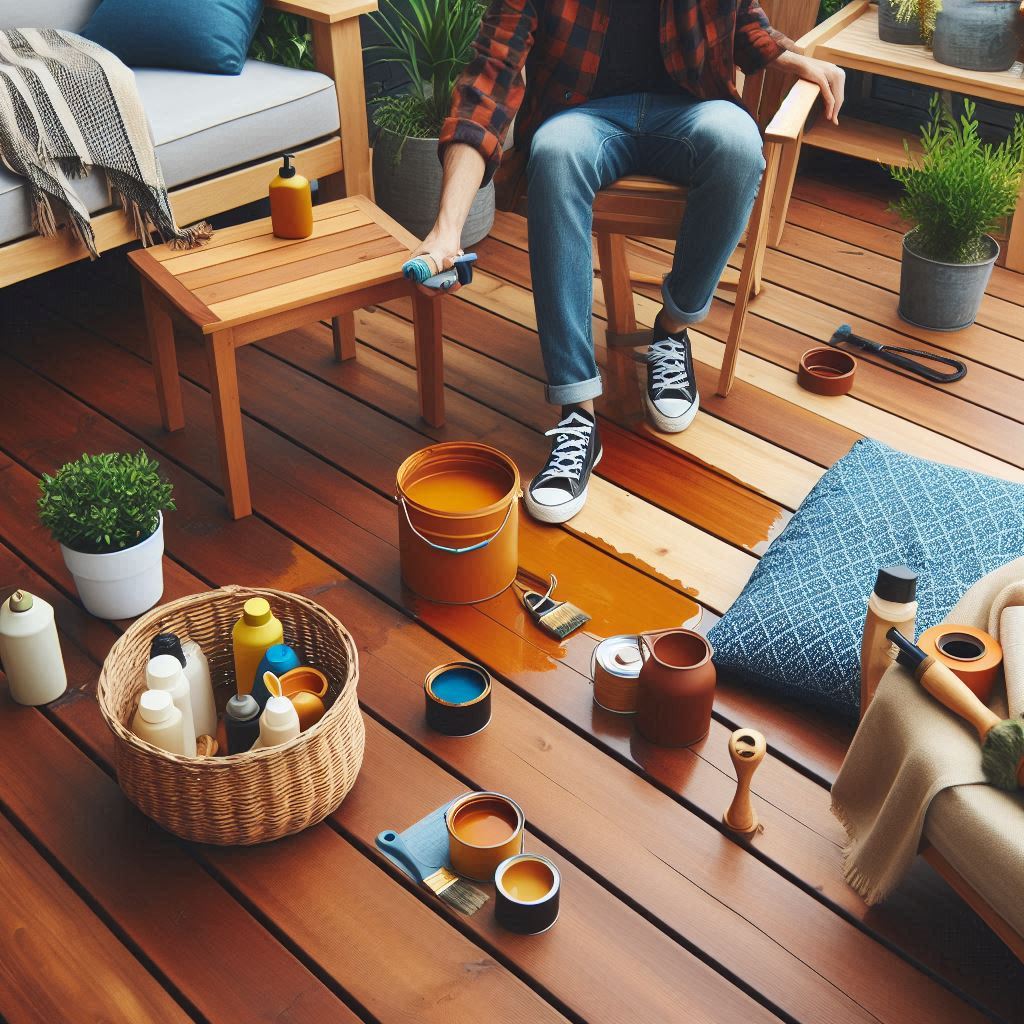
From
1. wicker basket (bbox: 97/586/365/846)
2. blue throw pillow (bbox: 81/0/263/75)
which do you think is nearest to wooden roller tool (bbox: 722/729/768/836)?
wicker basket (bbox: 97/586/365/846)

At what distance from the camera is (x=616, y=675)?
71.0 inches

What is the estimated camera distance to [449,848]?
1602 mm

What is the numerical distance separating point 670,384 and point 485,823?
1162mm

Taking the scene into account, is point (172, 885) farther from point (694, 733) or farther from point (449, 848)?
point (694, 733)

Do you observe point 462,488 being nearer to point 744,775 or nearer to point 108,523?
point 108,523

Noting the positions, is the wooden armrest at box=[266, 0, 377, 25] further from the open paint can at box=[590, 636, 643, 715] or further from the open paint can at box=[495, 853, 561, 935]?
the open paint can at box=[495, 853, 561, 935]

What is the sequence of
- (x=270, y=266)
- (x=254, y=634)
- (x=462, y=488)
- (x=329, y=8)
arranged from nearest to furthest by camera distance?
(x=254, y=634), (x=462, y=488), (x=270, y=266), (x=329, y=8)

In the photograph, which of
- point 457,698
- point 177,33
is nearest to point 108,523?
point 457,698

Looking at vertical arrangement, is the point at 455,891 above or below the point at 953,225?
below

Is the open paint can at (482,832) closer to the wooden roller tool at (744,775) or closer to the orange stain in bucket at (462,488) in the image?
the wooden roller tool at (744,775)

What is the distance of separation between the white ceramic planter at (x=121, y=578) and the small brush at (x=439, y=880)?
64cm

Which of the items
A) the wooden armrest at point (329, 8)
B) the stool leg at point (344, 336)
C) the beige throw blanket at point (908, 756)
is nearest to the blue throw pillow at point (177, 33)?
the wooden armrest at point (329, 8)

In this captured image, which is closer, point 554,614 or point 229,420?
point 554,614

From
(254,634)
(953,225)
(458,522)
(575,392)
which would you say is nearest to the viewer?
(254,634)
